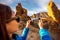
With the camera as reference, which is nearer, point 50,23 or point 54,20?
point 50,23

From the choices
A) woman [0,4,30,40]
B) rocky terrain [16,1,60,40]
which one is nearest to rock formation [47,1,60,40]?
rocky terrain [16,1,60,40]

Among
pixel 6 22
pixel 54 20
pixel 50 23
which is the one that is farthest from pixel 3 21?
pixel 54 20

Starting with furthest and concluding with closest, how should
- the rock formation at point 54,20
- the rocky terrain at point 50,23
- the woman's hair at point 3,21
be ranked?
1. the rock formation at point 54,20
2. the rocky terrain at point 50,23
3. the woman's hair at point 3,21

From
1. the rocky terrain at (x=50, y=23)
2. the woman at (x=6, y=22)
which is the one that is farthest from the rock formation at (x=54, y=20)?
the woman at (x=6, y=22)

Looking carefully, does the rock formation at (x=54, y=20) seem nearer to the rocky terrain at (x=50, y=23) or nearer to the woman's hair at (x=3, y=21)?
the rocky terrain at (x=50, y=23)

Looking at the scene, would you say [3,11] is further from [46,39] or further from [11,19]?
[46,39]

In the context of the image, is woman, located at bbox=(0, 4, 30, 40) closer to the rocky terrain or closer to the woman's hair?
the woman's hair

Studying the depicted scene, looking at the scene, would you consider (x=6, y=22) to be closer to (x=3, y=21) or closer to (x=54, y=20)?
(x=3, y=21)

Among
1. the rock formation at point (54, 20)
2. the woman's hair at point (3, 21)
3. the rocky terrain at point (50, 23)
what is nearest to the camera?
the woman's hair at point (3, 21)

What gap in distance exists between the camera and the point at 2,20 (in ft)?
5.10

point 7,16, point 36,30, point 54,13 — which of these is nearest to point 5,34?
point 7,16

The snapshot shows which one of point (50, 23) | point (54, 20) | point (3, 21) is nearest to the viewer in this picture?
point (3, 21)

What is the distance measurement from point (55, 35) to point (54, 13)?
359cm

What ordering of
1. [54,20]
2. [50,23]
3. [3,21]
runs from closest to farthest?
[3,21] → [50,23] → [54,20]
